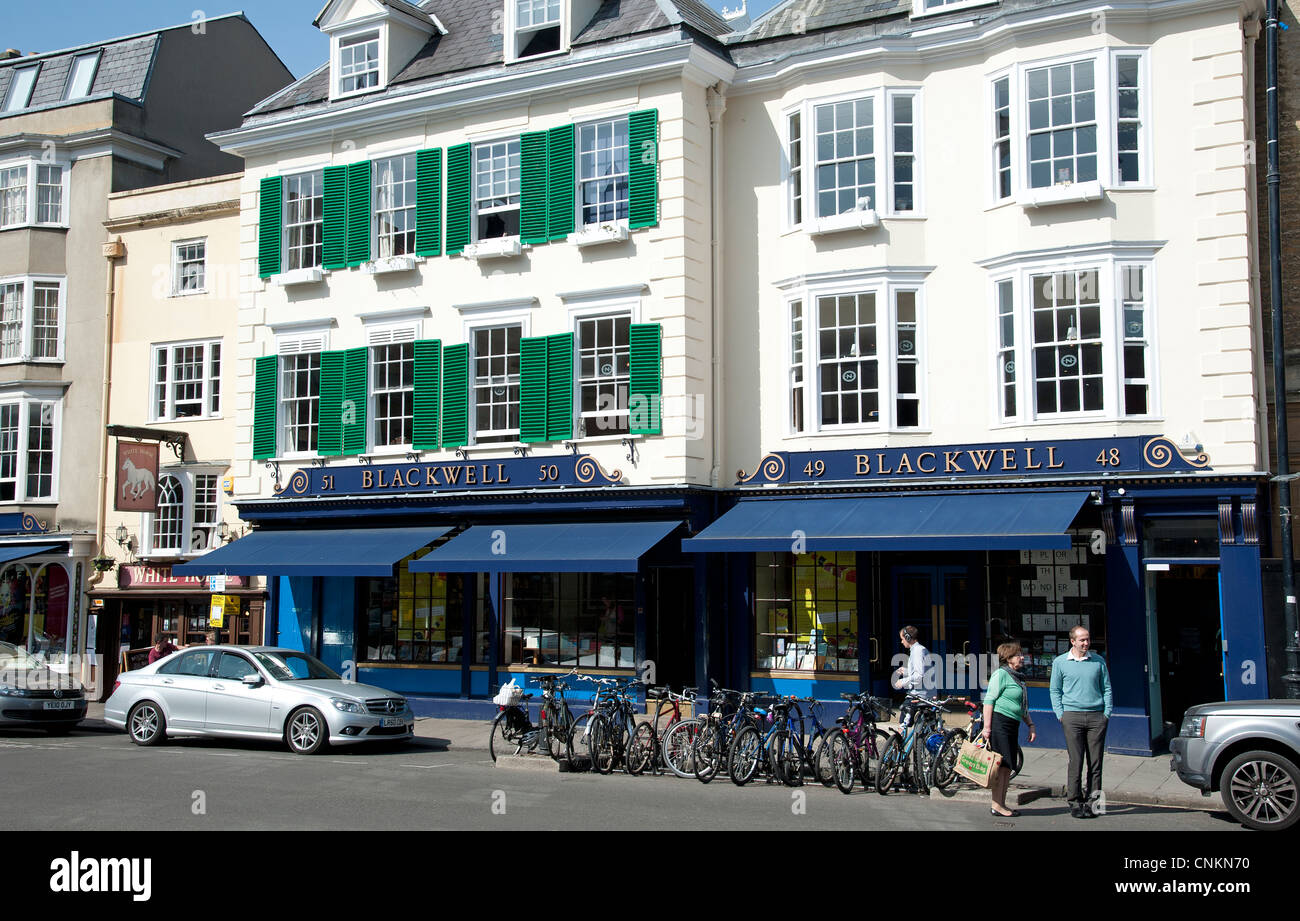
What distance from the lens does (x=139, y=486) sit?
76.9ft

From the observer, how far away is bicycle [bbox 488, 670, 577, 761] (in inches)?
601

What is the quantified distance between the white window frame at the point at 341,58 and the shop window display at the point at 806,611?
1081 centimetres

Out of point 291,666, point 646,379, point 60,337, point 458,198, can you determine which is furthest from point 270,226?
point 291,666

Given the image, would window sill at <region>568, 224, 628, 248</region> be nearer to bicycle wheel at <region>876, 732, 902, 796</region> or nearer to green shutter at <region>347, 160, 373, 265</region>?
green shutter at <region>347, 160, 373, 265</region>

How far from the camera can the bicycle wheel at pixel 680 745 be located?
1441cm

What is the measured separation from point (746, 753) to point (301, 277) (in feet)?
41.7

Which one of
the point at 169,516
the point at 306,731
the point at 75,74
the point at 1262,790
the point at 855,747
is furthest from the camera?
the point at 75,74

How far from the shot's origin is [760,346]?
1925cm

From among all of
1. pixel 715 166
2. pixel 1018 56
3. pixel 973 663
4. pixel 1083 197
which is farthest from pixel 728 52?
pixel 973 663

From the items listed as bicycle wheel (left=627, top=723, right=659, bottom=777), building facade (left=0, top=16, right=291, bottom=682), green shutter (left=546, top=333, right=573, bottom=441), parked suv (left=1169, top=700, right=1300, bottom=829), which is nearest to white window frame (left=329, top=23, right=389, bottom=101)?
green shutter (left=546, top=333, right=573, bottom=441)

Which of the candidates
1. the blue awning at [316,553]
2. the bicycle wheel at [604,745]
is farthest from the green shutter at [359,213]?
the bicycle wheel at [604,745]

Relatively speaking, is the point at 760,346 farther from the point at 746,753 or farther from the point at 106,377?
the point at 106,377
